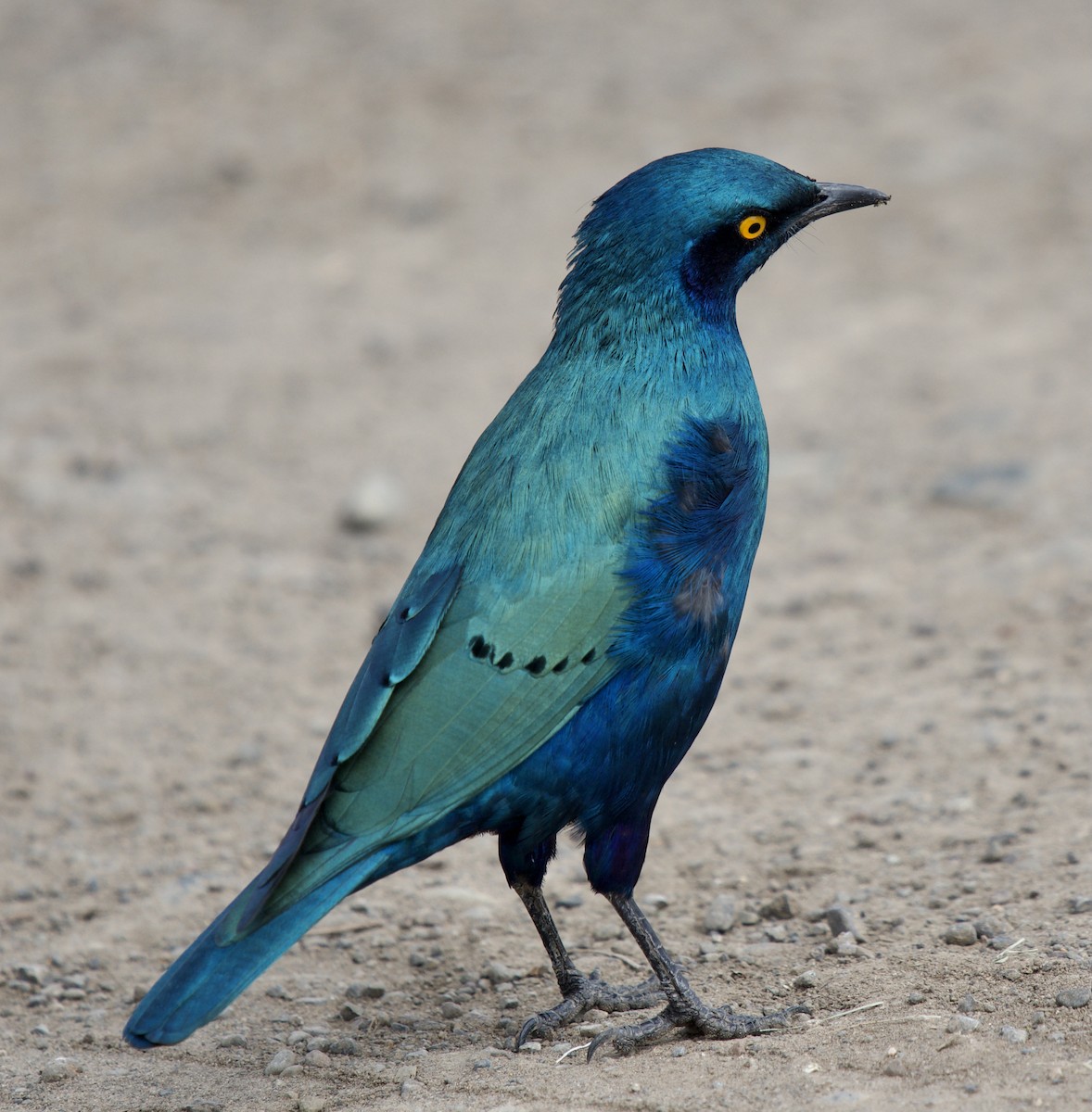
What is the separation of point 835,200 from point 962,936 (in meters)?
2.11

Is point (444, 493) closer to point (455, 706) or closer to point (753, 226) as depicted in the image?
point (753, 226)

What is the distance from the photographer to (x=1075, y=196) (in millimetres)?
9992

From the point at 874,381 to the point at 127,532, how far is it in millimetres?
4188

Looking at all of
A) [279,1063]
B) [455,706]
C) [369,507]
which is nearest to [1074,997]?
[455,706]

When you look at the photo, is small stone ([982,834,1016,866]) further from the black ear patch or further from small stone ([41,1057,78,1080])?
small stone ([41,1057,78,1080])

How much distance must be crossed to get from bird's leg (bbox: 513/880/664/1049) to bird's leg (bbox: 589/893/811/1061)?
21cm

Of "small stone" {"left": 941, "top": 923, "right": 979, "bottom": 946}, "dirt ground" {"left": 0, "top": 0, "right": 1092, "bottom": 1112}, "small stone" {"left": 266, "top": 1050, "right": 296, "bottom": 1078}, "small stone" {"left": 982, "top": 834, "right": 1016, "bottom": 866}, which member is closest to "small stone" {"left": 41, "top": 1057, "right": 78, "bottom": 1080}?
"dirt ground" {"left": 0, "top": 0, "right": 1092, "bottom": 1112}

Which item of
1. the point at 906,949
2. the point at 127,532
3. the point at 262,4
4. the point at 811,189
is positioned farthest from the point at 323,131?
the point at 906,949

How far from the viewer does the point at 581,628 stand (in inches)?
150

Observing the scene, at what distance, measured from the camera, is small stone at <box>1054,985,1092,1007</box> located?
3686mm

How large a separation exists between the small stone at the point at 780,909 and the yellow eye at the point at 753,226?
78.0 inches

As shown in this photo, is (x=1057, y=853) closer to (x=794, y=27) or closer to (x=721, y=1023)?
(x=721, y=1023)

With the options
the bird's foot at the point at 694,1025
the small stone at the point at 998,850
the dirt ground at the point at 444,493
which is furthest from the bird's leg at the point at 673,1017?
the small stone at the point at 998,850

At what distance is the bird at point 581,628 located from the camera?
3715mm
